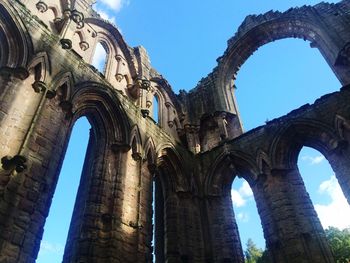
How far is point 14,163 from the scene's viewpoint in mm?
5898

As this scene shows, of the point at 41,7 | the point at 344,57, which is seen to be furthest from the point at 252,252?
the point at 41,7

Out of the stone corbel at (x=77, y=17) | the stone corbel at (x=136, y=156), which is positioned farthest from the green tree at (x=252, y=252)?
the stone corbel at (x=77, y=17)

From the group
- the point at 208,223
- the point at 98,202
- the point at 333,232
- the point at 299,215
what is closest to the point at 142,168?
the point at 98,202

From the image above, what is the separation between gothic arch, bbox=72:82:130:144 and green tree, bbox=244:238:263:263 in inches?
945

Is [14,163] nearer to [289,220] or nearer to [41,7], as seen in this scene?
[41,7]

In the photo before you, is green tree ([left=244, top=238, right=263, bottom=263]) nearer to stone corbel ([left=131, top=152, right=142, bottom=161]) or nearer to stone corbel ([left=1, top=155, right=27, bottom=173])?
stone corbel ([left=131, top=152, right=142, bottom=161])

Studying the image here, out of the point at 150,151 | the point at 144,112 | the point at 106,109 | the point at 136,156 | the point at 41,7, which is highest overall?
the point at 41,7

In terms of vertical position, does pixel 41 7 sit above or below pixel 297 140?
above

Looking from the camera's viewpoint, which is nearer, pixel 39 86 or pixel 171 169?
pixel 39 86

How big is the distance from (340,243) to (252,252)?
10.9 meters

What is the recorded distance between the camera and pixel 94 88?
9.38 metres

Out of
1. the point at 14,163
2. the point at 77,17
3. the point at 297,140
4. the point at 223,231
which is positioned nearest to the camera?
the point at 14,163

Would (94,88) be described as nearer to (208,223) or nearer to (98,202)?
(98,202)

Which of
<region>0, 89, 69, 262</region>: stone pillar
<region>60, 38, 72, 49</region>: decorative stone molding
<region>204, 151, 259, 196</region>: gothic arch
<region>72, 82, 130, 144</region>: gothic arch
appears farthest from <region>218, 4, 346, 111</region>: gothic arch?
<region>0, 89, 69, 262</region>: stone pillar
